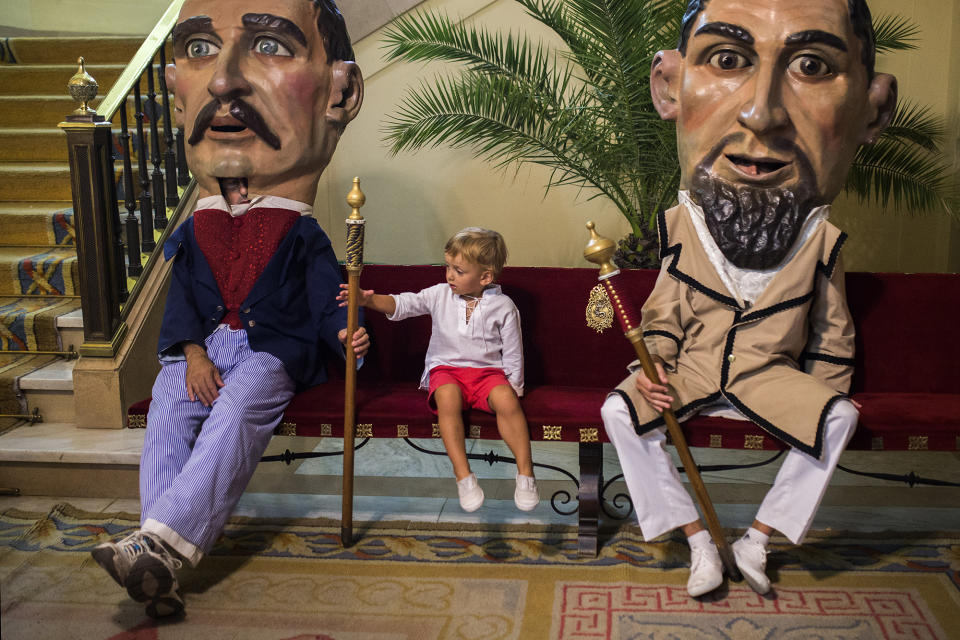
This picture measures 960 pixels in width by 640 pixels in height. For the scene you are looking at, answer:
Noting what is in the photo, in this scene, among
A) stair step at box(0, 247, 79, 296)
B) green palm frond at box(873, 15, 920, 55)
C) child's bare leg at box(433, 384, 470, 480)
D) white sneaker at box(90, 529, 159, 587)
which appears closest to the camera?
white sneaker at box(90, 529, 159, 587)

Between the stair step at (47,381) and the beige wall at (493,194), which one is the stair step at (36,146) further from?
the stair step at (47,381)

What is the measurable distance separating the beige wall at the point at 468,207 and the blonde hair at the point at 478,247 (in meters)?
3.03

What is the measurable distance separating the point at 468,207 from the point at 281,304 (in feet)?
10.3

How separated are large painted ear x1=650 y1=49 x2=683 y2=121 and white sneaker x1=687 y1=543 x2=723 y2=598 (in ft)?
5.34

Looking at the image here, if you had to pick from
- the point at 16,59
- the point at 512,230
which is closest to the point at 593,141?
the point at 512,230

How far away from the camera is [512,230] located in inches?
258

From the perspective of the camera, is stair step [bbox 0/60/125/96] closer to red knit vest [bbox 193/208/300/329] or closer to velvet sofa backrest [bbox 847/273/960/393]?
red knit vest [bbox 193/208/300/329]

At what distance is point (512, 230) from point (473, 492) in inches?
142

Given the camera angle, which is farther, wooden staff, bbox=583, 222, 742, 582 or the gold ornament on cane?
the gold ornament on cane

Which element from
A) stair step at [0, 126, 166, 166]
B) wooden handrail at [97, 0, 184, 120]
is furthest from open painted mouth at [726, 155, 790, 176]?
stair step at [0, 126, 166, 166]

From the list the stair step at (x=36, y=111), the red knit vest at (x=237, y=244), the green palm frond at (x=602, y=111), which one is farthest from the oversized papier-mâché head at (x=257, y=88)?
the stair step at (x=36, y=111)

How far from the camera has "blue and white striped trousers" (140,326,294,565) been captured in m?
3.00

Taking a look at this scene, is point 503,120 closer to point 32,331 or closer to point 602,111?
point 602,111

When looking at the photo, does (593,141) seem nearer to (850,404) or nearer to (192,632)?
(850,404)
